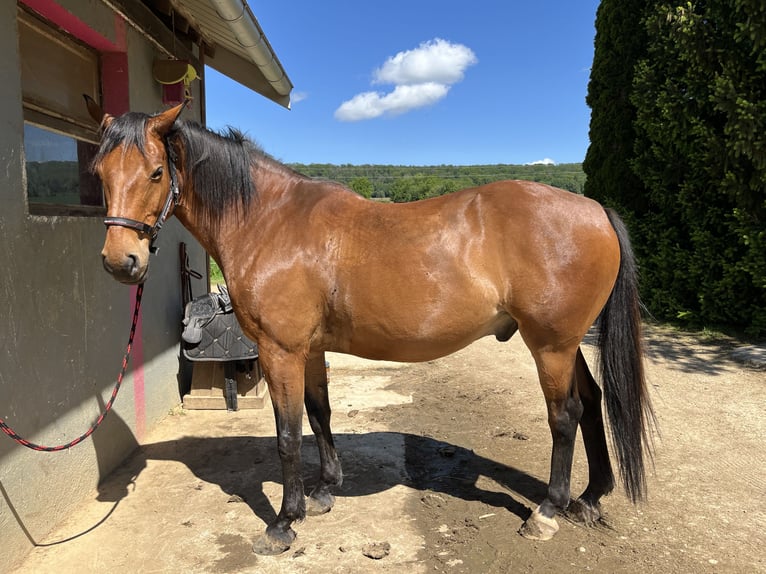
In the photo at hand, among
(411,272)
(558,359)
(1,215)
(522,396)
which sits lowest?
(522,396)

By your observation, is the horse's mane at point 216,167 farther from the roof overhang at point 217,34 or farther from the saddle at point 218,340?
the saddle at point 218,340

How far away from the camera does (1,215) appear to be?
7.42ft

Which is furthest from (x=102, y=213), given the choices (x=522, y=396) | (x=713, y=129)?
(x=713, y=129)

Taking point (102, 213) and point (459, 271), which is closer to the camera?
point (459, 271)

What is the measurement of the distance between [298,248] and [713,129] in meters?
6.37

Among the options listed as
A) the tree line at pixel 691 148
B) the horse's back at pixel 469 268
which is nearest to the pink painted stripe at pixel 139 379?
the horse's back at pixel 469 268

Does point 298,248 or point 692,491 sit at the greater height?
point 298,248

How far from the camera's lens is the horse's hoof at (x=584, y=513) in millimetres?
2662

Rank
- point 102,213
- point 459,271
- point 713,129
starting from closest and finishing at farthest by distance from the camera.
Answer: point 459,271 → point 102,213 → point 713,129

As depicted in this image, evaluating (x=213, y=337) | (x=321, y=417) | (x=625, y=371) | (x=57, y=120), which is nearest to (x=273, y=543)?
(x=321, y=417)

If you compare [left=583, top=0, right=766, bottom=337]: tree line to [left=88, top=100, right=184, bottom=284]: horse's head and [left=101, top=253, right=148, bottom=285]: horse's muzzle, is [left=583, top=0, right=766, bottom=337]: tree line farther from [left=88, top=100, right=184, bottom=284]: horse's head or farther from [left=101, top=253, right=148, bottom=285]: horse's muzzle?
[left=101, top=253, right=148, bottom=285]: horse's muzzle

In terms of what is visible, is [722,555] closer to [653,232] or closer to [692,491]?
[692,491]

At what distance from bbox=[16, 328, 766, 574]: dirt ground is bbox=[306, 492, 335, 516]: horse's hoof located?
0.22ft

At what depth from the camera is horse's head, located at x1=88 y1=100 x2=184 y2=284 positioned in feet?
7.21
